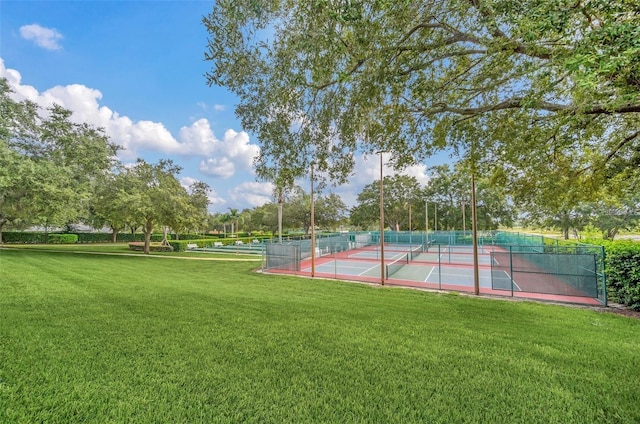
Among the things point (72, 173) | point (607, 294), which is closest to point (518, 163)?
point (607, 294)

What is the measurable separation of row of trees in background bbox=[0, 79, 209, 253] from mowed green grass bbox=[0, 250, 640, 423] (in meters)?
13.5

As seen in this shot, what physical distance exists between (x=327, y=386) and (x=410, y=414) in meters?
0.87

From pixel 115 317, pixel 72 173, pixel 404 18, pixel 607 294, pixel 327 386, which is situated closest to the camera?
pixel 327 386

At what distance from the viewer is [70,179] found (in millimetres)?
17609

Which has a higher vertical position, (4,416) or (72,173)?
(72,173)

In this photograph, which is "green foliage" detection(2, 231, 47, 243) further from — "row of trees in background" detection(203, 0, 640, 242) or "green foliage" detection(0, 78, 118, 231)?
"row of trees in background" detection(203, 0, 640, 242)

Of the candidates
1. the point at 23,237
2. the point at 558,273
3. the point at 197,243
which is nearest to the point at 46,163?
the point at 197,243

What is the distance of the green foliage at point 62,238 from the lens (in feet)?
133

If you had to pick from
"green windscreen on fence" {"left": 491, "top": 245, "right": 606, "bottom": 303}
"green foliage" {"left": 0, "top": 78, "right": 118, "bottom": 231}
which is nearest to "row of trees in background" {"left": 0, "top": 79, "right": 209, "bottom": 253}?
"green foliage" {"left": 0, "top": 78, "right": 118, "bottom": 231}

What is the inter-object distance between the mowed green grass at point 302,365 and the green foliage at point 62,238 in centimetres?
4631

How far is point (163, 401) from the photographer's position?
2707 millimetres

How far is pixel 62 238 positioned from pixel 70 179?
107ft

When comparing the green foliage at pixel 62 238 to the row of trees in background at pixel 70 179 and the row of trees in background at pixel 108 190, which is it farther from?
the row of trees in background at pixel 70 179

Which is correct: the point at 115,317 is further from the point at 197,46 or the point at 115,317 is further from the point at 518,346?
the point at 518,346
